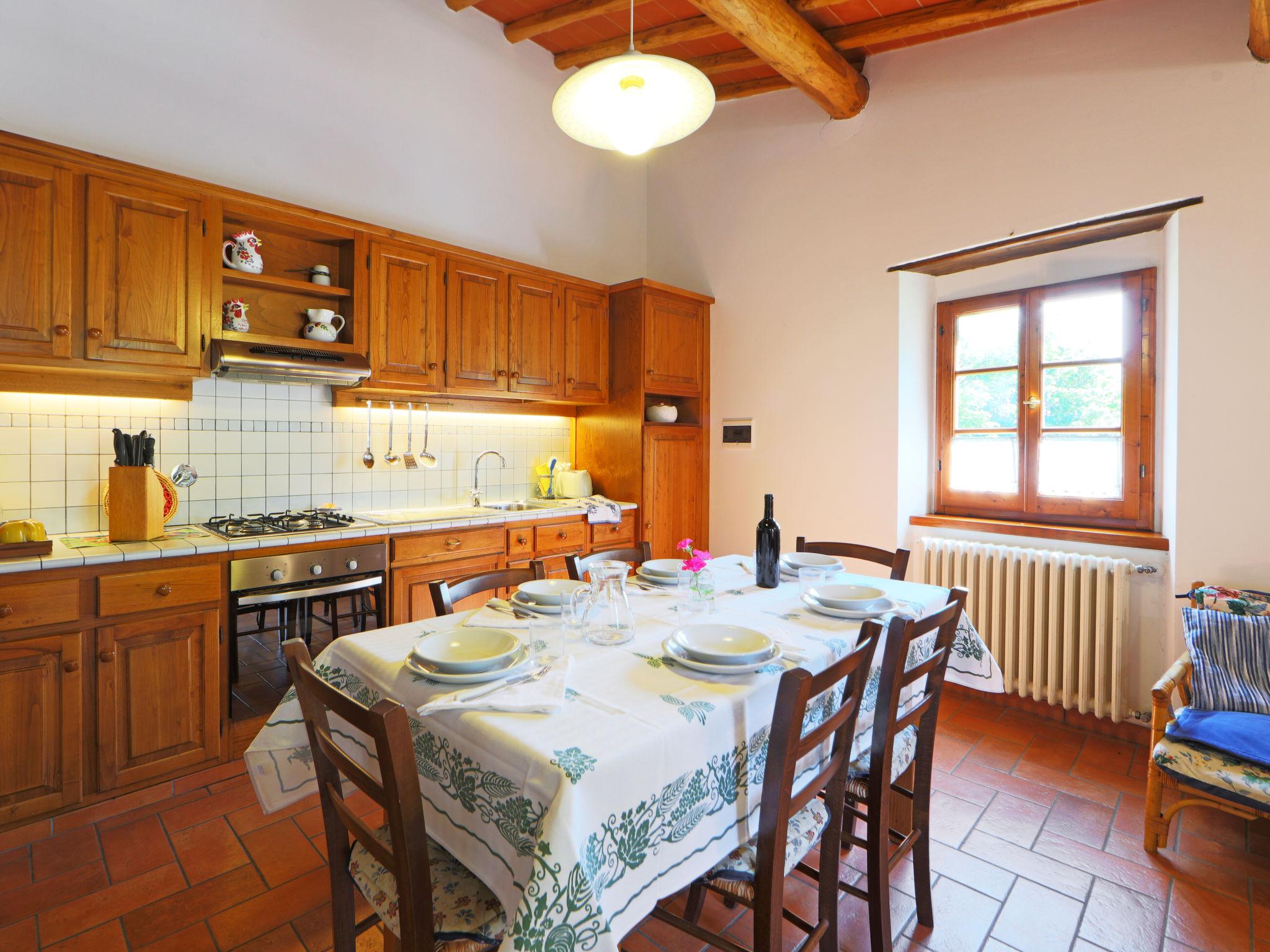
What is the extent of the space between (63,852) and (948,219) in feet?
14.2

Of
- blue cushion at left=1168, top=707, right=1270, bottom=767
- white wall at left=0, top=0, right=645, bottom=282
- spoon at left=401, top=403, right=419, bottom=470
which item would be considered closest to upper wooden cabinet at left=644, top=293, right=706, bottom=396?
white wall at left=0, top=0, right=645, bottom=282

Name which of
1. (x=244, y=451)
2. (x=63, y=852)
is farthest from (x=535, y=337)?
(x=63, y=852)

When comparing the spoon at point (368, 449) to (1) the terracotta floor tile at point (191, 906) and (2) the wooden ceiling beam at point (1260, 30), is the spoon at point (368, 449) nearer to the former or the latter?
(1) the terracotta floor tile at point (191, 906)

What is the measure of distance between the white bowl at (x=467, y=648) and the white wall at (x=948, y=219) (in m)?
2.65

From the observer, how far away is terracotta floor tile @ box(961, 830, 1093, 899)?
1881mm

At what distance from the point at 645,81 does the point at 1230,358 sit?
249 centimetres

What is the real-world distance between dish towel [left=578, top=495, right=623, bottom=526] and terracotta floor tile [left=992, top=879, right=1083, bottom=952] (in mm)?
2426

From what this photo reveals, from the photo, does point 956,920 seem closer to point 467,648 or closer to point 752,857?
point 752,857

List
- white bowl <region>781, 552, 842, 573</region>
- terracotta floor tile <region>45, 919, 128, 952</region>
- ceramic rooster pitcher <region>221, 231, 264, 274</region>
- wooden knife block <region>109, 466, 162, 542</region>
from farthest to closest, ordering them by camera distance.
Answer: ceramic rooster pitcher <region>221, 231, 264, 274</region>
wooden knife block <region>109, 466, 162, 542</region>
white bowl <region>781, 552, 842, 573</region>
terracotta floor tile <region>45, 919, 128, 952</region>

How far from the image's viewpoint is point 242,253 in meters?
2.70

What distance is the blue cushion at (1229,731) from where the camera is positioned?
187 centimetres

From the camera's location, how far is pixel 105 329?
2346 mm

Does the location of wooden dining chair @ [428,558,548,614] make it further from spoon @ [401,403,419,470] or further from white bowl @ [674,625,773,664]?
spoon @ [401,403,419,470]

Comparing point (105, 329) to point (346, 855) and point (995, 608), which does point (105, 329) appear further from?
point (995, 608)
